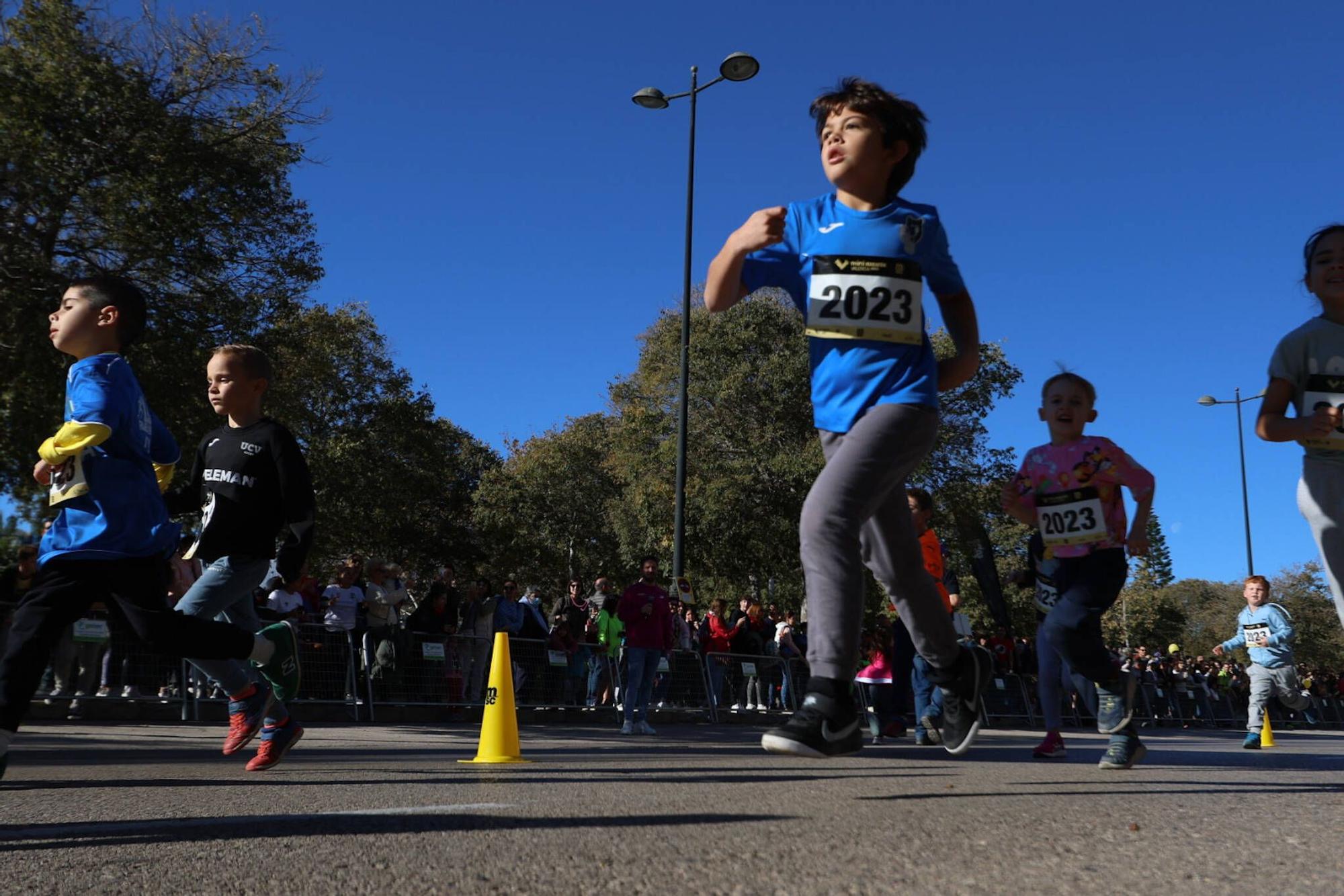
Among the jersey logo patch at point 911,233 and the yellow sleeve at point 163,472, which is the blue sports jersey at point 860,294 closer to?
the jersey logo patch at point 911,233

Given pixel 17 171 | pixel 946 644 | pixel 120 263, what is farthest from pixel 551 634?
pixel 946 644

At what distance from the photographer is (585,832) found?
2.87 metres

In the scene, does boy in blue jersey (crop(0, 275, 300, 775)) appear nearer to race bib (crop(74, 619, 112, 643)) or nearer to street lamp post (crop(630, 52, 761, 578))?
race bib (crop(74, 619, 112, 643))

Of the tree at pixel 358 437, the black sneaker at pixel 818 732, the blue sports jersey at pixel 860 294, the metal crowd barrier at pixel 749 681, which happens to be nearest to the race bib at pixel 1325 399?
the blue sports jersey at pixel 860 294

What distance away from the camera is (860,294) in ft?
12.5

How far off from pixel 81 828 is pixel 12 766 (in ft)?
8.96

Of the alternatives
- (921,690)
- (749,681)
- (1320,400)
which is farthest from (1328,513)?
(749,681)

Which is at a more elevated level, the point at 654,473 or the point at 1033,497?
the point at 654,473

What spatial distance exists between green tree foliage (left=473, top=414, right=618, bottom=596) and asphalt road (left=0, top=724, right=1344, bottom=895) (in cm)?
4348

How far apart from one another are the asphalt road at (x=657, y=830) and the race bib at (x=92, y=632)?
512 cm

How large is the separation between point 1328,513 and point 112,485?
14.4 feet

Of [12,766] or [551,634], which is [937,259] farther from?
[551,634]

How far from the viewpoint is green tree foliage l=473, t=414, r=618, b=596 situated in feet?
161

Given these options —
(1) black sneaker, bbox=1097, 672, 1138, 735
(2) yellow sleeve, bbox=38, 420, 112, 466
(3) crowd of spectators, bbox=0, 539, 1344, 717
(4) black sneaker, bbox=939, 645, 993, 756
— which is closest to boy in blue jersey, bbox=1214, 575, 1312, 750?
(3) crowd of spectators, bbox=0, 539, 1344, 717
